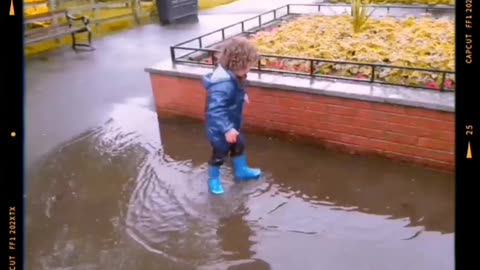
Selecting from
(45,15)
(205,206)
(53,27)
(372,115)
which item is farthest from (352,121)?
(45,15)

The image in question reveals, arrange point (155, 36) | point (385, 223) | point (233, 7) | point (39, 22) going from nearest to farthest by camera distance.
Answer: point (385, 223)
point (39, 22)
point (155, 36)
point (233, 7)

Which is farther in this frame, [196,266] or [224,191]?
[224,191]

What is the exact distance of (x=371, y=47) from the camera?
5.42m

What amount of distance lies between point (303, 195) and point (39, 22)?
719 centimetres

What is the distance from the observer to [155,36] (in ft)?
33.6

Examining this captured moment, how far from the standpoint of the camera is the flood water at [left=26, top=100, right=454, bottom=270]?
129 inches

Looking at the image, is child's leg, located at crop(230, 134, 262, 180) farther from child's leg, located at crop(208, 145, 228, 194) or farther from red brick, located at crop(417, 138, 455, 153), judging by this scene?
red brick, located at crop(417, 138, 455, 153)

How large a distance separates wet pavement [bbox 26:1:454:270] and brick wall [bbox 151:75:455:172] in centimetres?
13

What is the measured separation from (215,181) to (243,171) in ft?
0.97

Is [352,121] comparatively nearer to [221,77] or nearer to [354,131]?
[354,131]

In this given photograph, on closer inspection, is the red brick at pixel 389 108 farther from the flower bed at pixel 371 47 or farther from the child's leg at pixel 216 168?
the child's leg at pixel 216 168

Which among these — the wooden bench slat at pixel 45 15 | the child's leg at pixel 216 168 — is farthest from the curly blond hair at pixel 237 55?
the wooden bench slat at pixel 45 15

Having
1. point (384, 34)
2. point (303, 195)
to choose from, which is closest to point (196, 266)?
point (303, 195)
